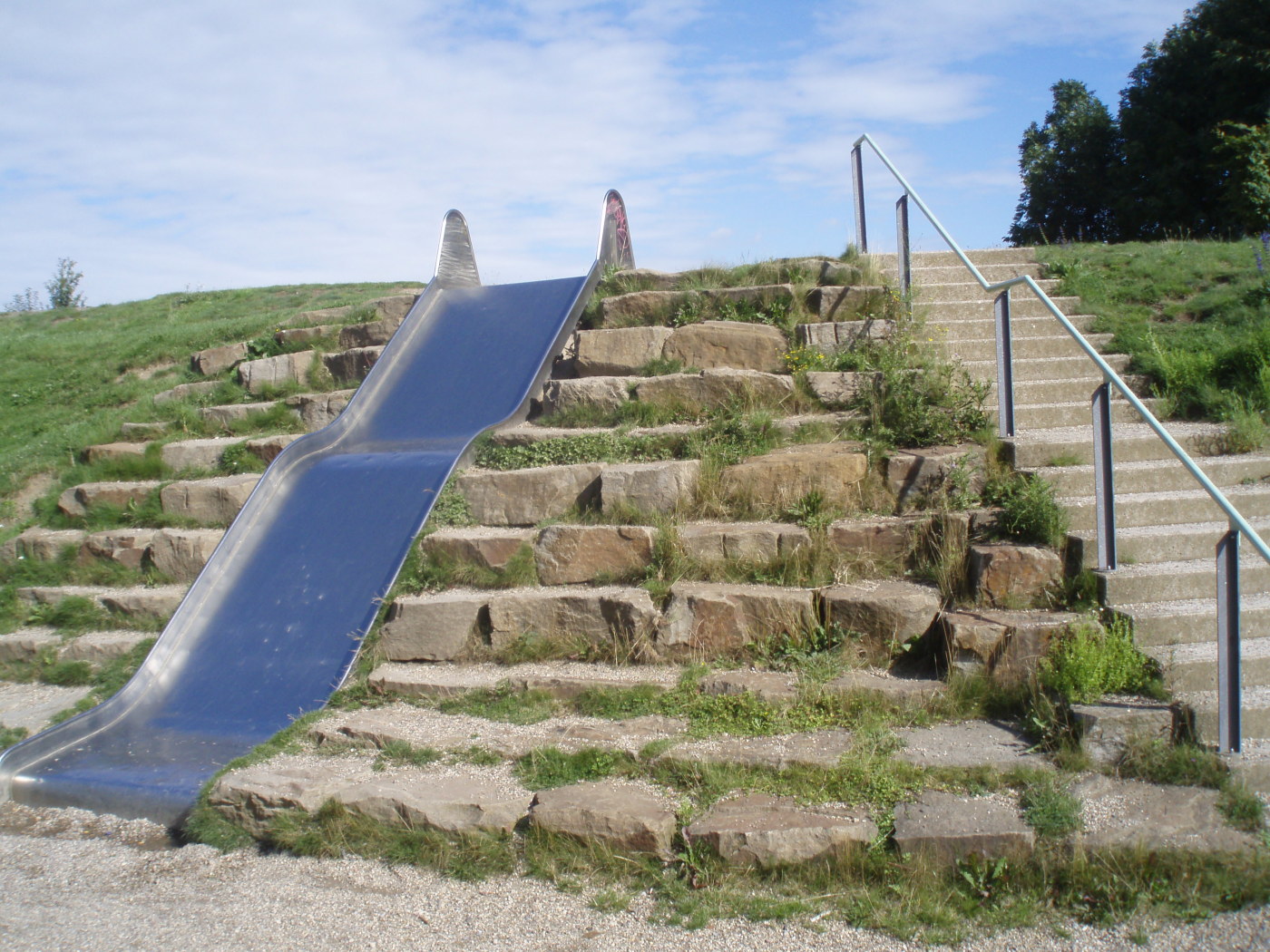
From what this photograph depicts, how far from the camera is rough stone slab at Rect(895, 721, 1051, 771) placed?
393 cm

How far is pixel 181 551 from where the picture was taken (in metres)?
6.67

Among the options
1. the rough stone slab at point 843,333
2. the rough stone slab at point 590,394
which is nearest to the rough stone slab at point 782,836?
the rough stone slab at point 590,394

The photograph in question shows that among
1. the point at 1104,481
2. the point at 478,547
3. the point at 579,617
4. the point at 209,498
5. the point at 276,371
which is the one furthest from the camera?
the point at 276,371

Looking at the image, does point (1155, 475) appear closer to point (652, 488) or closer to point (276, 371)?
point (652, 488)

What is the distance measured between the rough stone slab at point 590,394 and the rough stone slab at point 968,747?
3.52 meters

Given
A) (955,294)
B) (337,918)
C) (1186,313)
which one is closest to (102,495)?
(337,918)

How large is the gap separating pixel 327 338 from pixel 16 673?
441 centimetres

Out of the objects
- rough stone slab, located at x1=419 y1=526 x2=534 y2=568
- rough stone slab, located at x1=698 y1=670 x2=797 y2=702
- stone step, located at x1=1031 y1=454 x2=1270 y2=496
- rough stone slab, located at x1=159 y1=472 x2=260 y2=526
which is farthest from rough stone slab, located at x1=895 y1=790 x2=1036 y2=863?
rough stone slab, located at x1=159 y1=472 x2=260 y2=526

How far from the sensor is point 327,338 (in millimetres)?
9562

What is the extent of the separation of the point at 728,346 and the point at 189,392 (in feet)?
18.4

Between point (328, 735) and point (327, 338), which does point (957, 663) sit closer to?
point (328, 735)

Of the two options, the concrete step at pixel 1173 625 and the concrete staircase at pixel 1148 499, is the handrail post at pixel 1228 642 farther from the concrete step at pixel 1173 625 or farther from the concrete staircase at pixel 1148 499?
the concrete step at pixel 1173 625

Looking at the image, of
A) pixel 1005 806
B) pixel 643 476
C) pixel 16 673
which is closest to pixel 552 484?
pixel 643 476

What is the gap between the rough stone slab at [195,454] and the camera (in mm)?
7840
